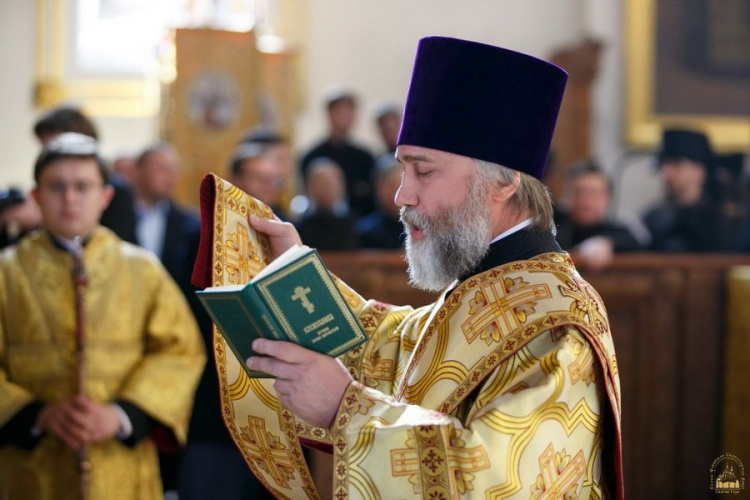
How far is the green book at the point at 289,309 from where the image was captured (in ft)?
7.45

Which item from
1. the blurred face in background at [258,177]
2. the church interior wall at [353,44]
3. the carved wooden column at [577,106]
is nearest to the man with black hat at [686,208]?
the blurred face in background at [258,177]

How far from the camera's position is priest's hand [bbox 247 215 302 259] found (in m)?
2.86

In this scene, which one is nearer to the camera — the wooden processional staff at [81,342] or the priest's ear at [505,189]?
the priest's ear at [505,189]

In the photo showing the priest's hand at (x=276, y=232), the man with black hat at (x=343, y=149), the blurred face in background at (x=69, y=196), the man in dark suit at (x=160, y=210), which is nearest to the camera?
the priest's hand at (x=276, y=232)

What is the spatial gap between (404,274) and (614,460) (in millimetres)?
3258

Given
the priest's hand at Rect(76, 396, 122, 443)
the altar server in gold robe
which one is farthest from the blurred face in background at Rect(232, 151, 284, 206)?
the priest's hand at Rect(76, 396, 122, 443)

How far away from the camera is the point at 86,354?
414 cm

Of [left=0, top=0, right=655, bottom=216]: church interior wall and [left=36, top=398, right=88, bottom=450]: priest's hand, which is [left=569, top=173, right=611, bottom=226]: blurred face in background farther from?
[left=0, top=0, right=655, bottom=216]: church interior wall

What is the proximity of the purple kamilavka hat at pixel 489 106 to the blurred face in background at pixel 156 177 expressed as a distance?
4681 millimetres

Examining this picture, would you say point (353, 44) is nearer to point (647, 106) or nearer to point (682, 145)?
point (647, 106)

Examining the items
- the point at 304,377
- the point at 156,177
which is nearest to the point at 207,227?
the point at 304,377

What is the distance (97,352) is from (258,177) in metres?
1.64

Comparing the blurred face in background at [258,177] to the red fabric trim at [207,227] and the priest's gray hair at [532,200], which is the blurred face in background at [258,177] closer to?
the red fabric trim at [207,227]

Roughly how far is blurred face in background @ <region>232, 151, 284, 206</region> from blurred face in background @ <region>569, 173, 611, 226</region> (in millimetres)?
1944
